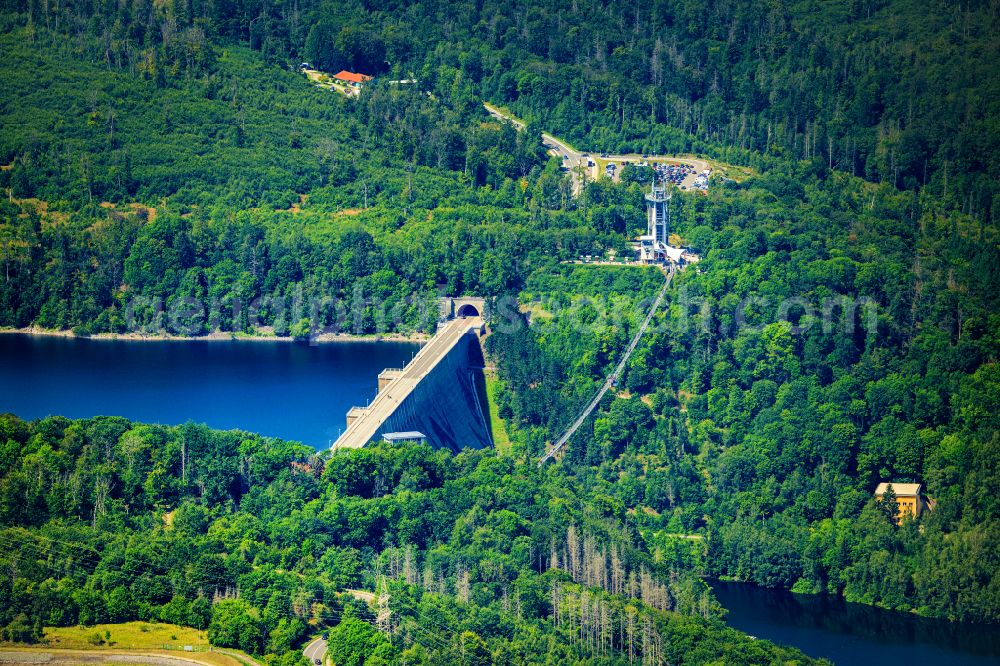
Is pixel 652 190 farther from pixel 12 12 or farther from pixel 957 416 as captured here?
pixel 12 12

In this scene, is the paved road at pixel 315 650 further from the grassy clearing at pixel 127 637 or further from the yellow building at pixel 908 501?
the yellow building at pixel 908 501

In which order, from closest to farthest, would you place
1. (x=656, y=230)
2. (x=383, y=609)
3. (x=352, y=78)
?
(x=383, y=609), (x=656, y=230), (x=352, y=78)

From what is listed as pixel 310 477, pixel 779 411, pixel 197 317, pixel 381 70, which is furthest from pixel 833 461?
pixel 381 70

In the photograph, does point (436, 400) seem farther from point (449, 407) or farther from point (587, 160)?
point (587, 160)

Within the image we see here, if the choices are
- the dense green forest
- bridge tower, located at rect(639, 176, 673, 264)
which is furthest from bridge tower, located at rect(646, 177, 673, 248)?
the dense green forest

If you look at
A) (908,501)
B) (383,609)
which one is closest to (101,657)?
(383,609)

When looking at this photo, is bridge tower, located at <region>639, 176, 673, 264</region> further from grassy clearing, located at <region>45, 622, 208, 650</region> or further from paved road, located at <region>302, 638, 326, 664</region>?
grassy clearing, located at <region>45, 622, 208, 650</region>


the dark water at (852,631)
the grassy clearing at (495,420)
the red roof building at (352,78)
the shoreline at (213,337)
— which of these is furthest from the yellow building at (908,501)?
the red roof building at (352,78)
